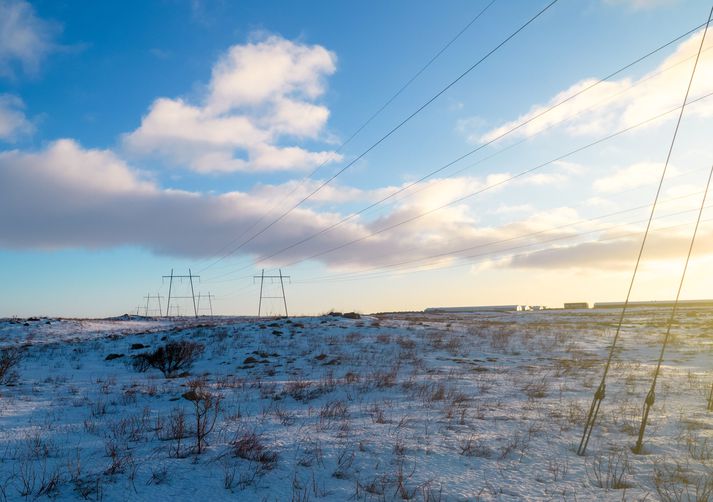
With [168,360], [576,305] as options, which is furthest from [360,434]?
[576,305]

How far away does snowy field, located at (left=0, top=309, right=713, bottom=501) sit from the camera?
4227 mm

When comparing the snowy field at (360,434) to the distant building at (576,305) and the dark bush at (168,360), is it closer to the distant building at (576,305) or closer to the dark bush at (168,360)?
the dark bush at (168,360)

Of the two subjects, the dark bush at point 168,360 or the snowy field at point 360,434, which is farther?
the dark bush at point 168,360

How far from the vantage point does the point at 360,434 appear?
241 inches

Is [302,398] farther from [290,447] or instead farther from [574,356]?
[574,356]

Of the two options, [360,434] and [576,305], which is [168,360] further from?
[576,305]

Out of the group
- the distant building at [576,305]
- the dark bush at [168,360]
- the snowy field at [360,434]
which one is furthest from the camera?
the distant building at [576,305]

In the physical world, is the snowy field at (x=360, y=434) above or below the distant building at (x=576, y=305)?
below

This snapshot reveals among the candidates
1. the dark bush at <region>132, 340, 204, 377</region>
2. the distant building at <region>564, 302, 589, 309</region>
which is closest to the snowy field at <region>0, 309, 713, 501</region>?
the dark bush at <region>132, 340, 204, 377</region>

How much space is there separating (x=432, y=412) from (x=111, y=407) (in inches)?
253

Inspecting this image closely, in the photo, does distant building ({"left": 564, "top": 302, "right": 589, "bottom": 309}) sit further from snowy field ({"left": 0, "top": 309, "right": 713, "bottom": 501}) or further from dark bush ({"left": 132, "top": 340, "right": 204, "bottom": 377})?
dark bush ({"left": 132, "top": 340, "right": 204, "bottom": 377})

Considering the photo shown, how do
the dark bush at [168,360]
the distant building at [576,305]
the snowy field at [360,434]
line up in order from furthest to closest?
the distant building at [576,305] < the dark bush at [168,360] < the snowy field at [360,434]

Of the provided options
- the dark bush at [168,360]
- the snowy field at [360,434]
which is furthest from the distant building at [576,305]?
the dark bush at [168,360]

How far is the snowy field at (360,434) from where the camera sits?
13.9 feet
